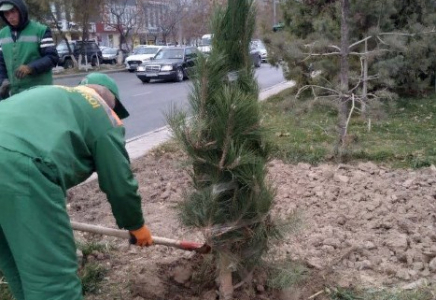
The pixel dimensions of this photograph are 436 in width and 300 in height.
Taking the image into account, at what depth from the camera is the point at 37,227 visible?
2178 mm

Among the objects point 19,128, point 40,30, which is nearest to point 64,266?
point 19,128

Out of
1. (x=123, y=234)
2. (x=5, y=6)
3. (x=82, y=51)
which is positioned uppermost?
(x=5, y=6)

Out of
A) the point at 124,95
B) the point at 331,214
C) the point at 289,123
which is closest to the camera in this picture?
the point at 331,214

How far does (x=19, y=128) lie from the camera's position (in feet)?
7.09

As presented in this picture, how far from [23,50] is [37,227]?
10.9ft

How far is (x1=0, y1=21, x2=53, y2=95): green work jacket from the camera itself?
5.05m

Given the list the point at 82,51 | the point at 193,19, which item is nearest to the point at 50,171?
the point at 82,51

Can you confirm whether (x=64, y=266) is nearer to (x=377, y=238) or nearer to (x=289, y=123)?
(x=377, y=238)

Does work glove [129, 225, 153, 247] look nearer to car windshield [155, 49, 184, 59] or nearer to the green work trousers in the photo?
the green work trousers

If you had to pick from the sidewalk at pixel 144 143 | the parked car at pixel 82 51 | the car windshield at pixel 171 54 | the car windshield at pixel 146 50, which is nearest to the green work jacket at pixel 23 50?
the sidewalk at pixel 144 143

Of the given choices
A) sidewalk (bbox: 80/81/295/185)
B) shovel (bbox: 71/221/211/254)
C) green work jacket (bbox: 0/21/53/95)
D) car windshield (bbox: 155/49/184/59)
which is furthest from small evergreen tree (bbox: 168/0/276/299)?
car windshield (bbox: 155/49/184/59)

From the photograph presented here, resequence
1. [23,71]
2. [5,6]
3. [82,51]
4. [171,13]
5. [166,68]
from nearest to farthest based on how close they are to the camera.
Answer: [5,6] → [23,71] → [166,68] → [82,51] → [171,13]

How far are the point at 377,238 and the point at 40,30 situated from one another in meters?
3.40

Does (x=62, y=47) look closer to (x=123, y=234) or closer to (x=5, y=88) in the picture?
(x=5, y=88)
